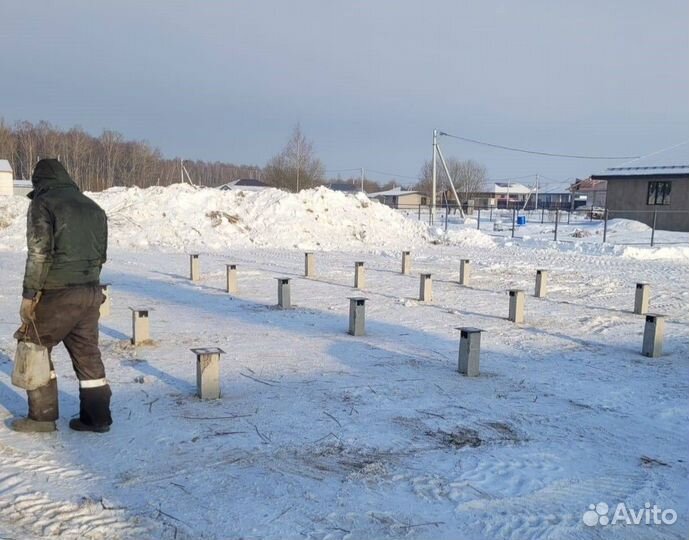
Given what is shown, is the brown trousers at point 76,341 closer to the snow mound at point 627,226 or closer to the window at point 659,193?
the snow mound at point 627,226

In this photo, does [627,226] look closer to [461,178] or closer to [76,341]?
[76,341]

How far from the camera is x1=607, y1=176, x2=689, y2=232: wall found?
100 feet

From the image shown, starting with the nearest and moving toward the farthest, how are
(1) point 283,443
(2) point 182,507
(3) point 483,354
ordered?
(2) point 182,507
(1) point 283,443
(3) point 483,354

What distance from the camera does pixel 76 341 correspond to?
188 inches

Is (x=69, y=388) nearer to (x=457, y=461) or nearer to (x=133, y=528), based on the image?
(x=133, y=528)

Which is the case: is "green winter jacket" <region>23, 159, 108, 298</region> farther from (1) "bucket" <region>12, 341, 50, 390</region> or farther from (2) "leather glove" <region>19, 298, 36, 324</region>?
(1) "bucket" <region>12, 341, 50, 390</region>

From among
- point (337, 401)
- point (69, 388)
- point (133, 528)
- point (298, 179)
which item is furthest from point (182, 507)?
point (298, 179)

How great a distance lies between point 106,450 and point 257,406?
4.96 ft

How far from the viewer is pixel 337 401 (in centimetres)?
583

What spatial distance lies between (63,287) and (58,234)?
42cm

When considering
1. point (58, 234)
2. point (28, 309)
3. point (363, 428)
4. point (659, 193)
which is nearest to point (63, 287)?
point (28, 309)

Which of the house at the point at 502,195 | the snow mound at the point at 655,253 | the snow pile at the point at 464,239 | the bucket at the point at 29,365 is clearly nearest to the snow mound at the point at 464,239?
the snow pile at the point at 464,239

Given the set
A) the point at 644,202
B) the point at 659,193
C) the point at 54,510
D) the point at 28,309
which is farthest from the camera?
the point at 644,202

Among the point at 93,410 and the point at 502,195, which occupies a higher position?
the point at 502,195
